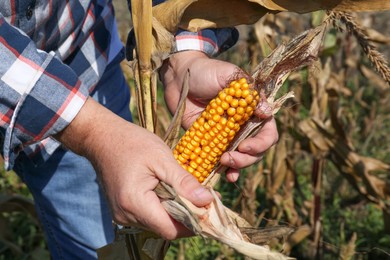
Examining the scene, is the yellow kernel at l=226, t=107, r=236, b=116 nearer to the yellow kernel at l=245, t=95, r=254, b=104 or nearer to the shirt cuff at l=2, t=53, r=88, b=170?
the yellow kernel at l=245, t=95, r=254, b=104

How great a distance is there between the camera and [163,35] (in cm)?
163

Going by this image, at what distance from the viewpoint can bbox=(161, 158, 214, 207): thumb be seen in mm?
1265

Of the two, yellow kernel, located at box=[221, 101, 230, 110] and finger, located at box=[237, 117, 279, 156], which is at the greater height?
yellow kernel, located at box=[221, 101, 230, 110]

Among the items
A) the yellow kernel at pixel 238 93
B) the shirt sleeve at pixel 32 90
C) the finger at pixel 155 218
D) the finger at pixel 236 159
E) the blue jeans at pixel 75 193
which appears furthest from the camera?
the blue jeans at pixel 75 193

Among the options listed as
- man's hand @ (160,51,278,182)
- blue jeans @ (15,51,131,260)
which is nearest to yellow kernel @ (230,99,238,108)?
man's hand @ (160,51,278,182)

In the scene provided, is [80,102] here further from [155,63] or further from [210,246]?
[210,246]

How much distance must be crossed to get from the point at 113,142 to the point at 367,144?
2.40 m

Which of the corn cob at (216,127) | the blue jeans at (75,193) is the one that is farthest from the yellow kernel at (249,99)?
the blue jeans at (75,193)

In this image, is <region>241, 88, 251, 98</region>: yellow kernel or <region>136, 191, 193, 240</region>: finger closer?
<region>136, 191, 193, 240</region>: finger

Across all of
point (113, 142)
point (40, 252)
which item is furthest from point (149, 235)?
point (40, 252)

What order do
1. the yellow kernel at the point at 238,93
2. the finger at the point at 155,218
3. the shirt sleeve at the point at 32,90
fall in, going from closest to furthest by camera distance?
the finger at the point at 155,218 → the shirt sleeve at the point at 32,90 → the yellow kernel at the point at 238,93

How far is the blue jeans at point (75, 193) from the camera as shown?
2.00m

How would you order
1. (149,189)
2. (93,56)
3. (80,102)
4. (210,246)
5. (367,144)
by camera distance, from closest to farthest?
(149,189) < (80,102) < (93,56) < (210,246) < (367,144)

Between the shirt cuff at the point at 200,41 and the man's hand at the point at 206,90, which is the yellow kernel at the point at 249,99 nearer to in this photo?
the man's hand at the point at 206,90
